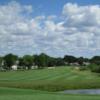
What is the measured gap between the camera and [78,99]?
23422 mm

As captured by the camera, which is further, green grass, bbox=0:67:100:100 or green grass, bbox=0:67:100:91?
green grass, bbox=0:67:100:91

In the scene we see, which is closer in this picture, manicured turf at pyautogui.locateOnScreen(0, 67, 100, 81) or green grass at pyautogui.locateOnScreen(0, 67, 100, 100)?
green grass at pyautogui.locateOnScreen(0, 67, 100, 100)

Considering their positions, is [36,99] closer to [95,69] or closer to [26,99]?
[26,99]

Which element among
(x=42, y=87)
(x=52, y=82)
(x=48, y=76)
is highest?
(x=48, y=76)

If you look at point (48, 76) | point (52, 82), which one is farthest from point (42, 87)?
point (48, 76)

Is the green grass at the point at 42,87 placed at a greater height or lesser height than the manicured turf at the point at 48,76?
lesser

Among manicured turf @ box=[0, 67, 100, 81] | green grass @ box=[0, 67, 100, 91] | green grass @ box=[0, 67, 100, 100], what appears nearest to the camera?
green grass @ box=[0, 67, 100, 100]

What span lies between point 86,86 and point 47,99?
1490 inches

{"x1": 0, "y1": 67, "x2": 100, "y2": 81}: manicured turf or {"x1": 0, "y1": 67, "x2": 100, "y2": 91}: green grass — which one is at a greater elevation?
{"x1": 0, "y1": 67, "x2": 100, "y2": 81}: manicured turf

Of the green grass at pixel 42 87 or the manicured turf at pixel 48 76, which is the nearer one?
the green grass at pixel 42 87

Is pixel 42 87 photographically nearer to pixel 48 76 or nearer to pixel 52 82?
pixel 52 82

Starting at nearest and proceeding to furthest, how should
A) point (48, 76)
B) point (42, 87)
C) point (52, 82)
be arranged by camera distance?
point (42, 87) < point (52, 82) < point (48, 76)

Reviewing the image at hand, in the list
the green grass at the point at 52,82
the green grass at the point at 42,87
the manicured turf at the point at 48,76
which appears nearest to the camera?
the green grass at the point at 42,87

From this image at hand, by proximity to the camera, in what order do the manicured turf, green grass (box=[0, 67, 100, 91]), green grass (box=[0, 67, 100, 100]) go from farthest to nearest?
the manicured turf, green grass (box=[0, 67, 100, 91]), green grass (box=[0, 67, 100, 100])
